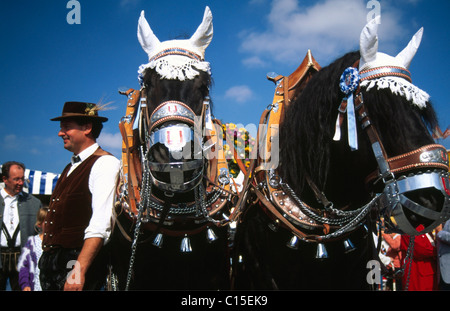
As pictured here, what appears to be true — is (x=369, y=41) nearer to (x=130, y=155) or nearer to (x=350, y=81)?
(x=350, y=81)

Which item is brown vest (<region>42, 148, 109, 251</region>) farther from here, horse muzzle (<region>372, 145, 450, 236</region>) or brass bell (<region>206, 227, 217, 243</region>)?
horse muzzle (<region>372, 145, 450, 236</region>)

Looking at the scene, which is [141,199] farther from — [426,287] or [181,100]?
[426,287]

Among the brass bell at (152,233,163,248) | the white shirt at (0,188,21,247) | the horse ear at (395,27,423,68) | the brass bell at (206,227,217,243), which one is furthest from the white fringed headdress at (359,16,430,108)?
the white shirt at (0,188,21,247)

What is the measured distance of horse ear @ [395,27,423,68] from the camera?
8.66ft

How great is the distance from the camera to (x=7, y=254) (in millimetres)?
5746

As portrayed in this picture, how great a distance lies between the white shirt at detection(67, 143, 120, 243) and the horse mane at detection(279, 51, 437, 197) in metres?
1.35

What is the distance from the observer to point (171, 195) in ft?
9.12

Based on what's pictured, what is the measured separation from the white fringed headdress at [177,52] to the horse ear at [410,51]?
1.41 metres

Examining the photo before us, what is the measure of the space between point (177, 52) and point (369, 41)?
1.40 metres

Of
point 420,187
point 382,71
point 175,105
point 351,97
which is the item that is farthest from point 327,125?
point 175,105
